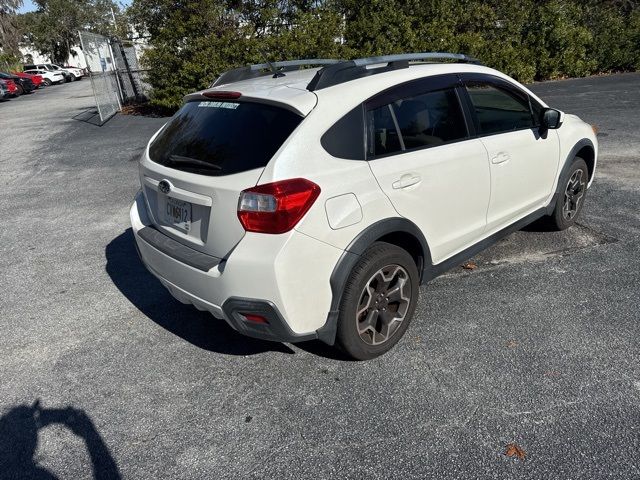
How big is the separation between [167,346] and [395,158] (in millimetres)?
1996

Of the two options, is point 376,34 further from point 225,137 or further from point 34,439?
point 34,439

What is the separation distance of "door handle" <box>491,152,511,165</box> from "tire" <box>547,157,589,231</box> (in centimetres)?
104

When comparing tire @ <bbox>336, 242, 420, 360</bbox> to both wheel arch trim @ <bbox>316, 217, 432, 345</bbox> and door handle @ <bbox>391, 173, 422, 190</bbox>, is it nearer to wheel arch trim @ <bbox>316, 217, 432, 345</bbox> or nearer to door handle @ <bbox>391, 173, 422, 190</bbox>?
wheel arch trim @ <bbox>316, 217, 432, 345</bbox>

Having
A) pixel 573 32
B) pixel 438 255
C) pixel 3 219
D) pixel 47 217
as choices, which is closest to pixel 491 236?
pixel 438 255

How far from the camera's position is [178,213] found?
2.97 m

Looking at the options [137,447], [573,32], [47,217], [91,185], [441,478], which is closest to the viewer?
[441,478]

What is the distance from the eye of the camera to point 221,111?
300 centimetres

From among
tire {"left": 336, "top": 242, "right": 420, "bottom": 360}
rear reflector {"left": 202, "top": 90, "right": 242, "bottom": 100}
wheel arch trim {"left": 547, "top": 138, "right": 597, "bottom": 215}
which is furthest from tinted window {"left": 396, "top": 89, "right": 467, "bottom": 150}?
wheel arch trim {"left": 547, "top": 138, "right": 597, "bottom": 215}

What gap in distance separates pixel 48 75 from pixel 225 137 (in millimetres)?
42194

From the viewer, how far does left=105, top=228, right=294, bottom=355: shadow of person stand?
11.0 feet

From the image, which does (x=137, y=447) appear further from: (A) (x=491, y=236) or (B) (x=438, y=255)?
(A) (x=491, y=236)

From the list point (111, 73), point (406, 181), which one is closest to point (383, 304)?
point (406, 181)

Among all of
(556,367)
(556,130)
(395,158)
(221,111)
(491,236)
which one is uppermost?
(221,111)

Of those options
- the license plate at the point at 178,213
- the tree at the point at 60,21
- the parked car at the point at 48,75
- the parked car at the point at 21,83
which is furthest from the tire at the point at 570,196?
the tree at the point at 60,21
